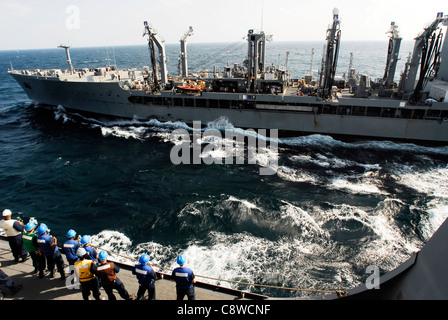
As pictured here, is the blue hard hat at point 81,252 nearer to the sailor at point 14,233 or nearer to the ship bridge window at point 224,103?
the sailor at point 14,233

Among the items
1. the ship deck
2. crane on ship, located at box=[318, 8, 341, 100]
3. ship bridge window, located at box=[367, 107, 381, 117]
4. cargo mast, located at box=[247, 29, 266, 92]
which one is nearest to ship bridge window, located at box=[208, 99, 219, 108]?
cargo mast, located at box=[247, 29, 266, 92]

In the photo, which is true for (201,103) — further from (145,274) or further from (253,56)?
(145,274)

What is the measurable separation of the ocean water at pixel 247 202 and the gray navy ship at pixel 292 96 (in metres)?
2.11

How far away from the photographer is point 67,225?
51.0 feet

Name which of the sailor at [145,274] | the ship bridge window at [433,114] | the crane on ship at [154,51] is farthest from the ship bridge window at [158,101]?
the ship bridge window at [433,114]

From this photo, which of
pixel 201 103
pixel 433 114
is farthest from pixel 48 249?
pixel 433 114

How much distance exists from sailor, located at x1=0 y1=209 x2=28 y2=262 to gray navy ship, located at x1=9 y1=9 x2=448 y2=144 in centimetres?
2441

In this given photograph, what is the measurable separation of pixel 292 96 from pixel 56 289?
86.4ft

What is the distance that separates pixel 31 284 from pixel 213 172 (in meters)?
15.1

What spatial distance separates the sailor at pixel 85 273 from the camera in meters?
7.18

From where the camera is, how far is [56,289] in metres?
8.20

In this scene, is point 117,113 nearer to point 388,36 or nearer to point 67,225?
point 67,225

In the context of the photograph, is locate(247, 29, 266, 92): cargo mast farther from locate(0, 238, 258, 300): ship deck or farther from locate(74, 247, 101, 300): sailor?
locate(74, 247, 101, 300): sailor

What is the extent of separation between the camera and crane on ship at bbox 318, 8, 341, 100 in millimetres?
26391
